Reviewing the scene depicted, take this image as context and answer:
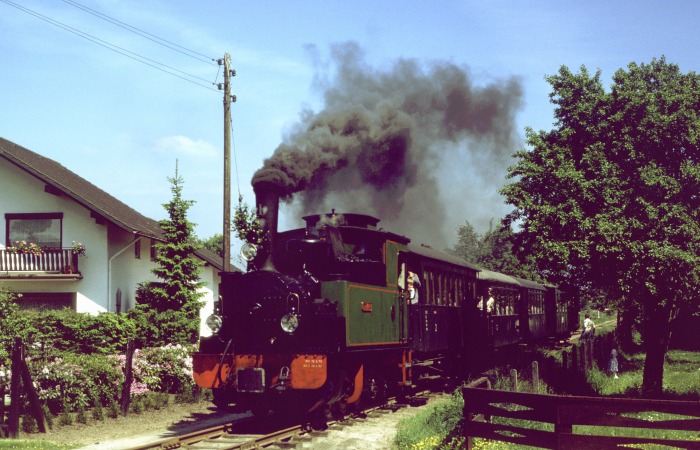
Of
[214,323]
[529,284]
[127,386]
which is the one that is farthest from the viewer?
[529,284]

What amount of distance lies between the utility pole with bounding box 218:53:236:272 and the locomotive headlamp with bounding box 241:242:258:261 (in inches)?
278

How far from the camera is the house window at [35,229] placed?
86.3 feet

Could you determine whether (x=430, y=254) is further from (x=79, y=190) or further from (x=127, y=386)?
(x=79, y=190)

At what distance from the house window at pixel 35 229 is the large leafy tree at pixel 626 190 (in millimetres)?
16171

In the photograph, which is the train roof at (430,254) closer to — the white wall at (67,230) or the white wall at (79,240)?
the white wall at (79,240)

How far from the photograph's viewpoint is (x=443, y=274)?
18.6 metres

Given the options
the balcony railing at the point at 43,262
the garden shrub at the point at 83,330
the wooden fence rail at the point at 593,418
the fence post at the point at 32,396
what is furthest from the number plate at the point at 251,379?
the balcony railing at the point at 43,262

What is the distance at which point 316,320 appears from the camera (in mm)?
12383

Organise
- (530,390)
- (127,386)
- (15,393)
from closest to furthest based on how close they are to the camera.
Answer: (15,393) → (127,386) → (530,390)

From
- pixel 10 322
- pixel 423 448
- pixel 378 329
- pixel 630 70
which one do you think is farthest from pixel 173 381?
pixel 630 70

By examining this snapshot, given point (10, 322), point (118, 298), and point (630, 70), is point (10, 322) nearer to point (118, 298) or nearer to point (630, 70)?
point (118, 298)

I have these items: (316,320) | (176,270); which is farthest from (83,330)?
(316,320)

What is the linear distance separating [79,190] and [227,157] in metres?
9.03

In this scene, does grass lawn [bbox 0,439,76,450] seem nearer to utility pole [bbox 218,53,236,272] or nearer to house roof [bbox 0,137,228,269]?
utility pole [bbox 218,53,236,272]
